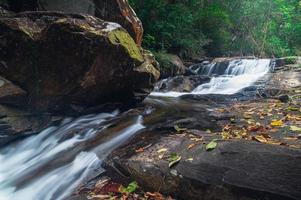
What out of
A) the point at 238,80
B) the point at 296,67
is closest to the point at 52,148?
the point at 238,80

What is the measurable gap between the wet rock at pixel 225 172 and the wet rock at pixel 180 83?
23.3 feet

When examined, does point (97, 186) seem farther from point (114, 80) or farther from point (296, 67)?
point (296, 67)

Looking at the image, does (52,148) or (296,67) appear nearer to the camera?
(52,148)

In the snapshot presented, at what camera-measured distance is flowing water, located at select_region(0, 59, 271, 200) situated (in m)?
4.86

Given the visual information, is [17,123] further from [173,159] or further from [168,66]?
[168,66]

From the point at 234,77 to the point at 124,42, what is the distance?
670cm

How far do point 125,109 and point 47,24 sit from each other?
286 centimetres

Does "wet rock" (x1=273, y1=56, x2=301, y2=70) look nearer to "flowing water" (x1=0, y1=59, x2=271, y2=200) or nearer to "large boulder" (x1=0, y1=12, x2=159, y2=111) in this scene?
"flowing water" (x1=0, y1=59, x2=271, y2=200)

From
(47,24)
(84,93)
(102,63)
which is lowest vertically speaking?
(84,93)

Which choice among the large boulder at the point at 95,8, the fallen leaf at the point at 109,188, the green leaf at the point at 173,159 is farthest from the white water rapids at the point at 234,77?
the fallen leaf at the point at 109,188

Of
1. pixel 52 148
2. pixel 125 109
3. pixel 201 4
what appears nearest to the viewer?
pixel 52 148

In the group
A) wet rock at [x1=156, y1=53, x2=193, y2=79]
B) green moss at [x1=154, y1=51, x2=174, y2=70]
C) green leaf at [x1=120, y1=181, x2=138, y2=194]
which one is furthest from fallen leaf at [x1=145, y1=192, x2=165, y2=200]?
green moss at [x1=154, y1=51, x2=174, y2=70]

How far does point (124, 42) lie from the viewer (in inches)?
295

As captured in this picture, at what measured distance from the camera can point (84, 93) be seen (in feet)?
24.6
